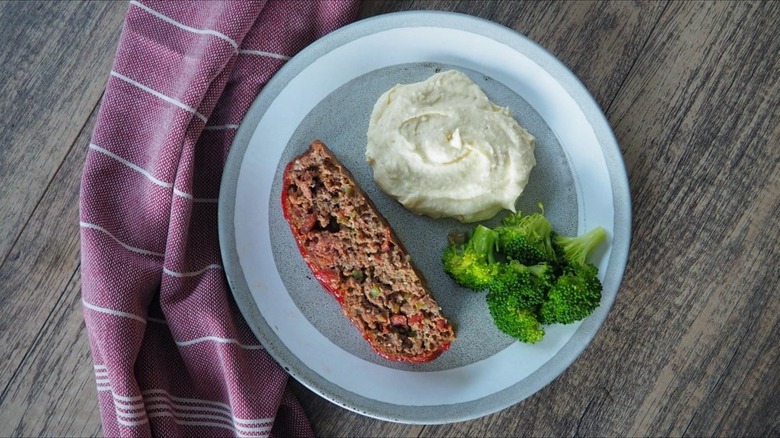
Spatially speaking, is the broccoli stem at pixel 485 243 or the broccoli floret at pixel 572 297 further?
the broccoli stem at pixel 485 243

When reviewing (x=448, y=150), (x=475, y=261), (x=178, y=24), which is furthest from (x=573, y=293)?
(x=178, y=24)

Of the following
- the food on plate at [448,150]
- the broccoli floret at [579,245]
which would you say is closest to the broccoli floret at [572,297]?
the broccoli floret at [579,245]

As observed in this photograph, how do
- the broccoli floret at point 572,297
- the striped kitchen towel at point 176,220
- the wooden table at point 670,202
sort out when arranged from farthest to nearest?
the wooden table at point 670,202 < the striped kitchen towel at point 176,220 < the broccoli floret at point 572,297

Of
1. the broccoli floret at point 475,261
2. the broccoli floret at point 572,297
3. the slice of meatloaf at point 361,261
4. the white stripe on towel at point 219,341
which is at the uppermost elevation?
the broccoli floret at point 572,297

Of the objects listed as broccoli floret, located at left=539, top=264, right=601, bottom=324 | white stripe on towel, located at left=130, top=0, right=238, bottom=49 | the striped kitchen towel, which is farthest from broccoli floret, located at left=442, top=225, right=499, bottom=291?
white stripe on towel, located at left=130, top=0, right=238, bottom=49

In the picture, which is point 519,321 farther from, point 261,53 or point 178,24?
point 178,24

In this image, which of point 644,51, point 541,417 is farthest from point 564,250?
point 644,51

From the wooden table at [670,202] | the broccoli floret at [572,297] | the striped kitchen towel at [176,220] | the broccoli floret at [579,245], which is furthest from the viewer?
the wooden table at [670,202]

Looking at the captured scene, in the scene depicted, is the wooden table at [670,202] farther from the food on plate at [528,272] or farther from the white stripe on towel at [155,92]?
the food on plate at [528,272]
